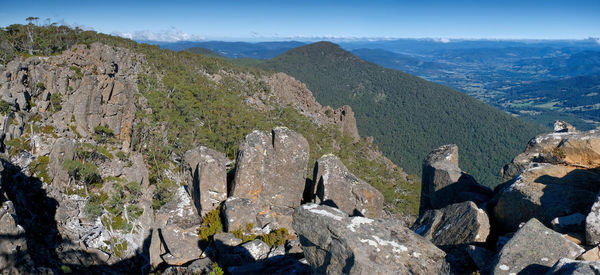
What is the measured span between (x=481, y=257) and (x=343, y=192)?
345 inches

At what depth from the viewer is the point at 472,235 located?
1034 cm

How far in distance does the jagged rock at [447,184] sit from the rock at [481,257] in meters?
5.49

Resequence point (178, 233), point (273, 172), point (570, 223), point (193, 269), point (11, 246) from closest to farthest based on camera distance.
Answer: point (570, 223) < point (193, 269) < point (178, 233) < point (11, 246) < point (273, 172)

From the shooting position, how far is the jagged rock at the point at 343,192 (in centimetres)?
1700

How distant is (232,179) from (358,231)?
420 inches

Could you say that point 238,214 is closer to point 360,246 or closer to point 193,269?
point 193,269

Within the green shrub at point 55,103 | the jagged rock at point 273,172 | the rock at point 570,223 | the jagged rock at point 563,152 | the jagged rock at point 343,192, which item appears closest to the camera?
the rock at point 570,223

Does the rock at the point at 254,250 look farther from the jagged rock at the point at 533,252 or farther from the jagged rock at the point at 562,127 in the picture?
the jagged rock at the point at 562,127

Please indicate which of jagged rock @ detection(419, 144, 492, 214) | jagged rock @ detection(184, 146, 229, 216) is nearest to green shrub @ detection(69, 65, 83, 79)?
jagged rock @ detection(184, 146, 229, 216)

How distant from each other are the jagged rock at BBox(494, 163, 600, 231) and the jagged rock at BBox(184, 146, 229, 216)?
496 inches

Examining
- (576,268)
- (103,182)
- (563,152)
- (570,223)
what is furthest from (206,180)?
(103,182)

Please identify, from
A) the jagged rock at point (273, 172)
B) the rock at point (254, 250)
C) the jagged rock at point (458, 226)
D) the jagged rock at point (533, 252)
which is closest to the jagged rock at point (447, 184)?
the jagged rock at point (458, 226)

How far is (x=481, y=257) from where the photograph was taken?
887 centimetres

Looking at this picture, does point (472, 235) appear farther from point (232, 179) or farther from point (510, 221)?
point (232, 179)
